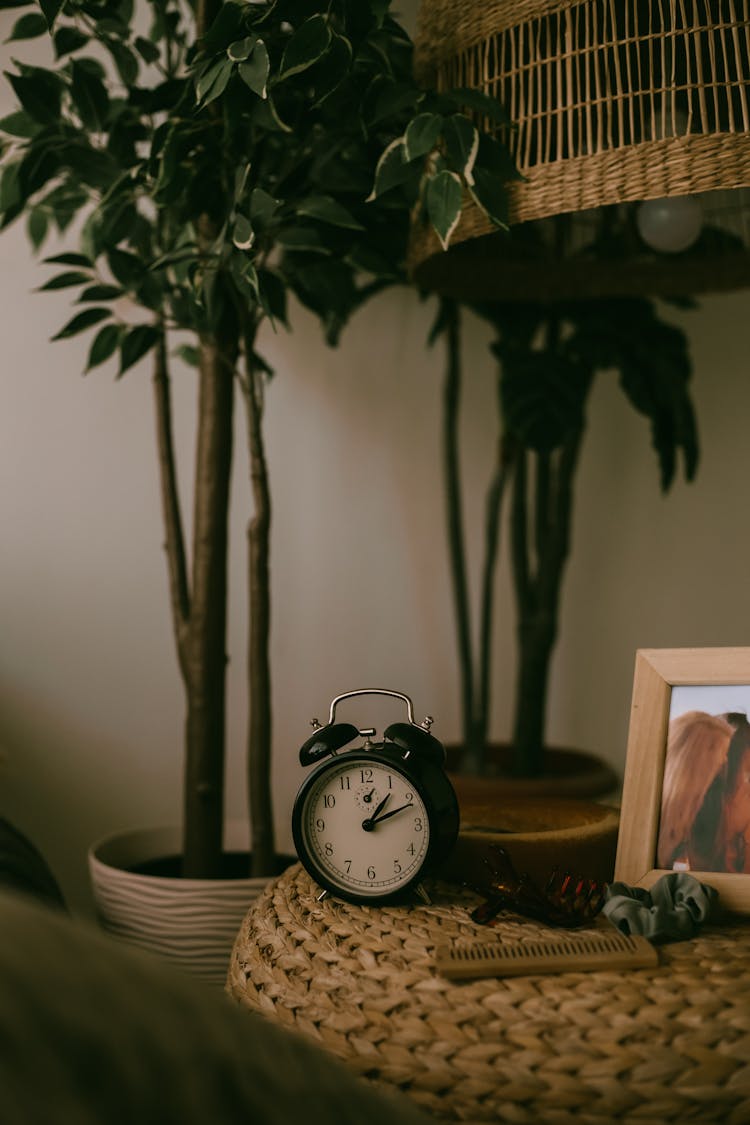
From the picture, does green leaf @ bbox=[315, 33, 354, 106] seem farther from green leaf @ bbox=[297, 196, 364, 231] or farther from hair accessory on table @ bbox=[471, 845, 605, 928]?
hair accessory on table @ bbox=[471, 845, 605, 928]

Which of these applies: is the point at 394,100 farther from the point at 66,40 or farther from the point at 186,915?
the point at 186,915

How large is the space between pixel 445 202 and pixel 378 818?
1.84 ft

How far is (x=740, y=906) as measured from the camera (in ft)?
2.68

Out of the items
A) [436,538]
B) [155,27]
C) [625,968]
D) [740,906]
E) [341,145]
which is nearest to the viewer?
[625,968]

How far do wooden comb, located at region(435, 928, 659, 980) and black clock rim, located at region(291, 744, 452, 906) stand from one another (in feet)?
0.35

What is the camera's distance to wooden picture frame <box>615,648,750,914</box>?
0.86m

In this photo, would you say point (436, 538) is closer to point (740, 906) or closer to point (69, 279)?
point (69, 279)

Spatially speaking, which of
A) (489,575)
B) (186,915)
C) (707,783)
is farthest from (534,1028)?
(489,575)

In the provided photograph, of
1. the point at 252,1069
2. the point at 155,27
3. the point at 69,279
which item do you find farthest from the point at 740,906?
the point at 155,27

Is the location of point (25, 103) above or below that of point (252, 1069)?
above

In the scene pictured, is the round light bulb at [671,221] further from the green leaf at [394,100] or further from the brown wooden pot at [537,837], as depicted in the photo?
the brown wooden pot at [537,837]

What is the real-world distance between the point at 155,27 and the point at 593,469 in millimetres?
971

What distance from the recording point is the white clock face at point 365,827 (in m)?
0.83

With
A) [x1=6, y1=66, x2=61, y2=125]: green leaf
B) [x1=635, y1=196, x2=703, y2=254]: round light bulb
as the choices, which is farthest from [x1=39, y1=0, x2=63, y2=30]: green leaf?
[x1=635, y1=196, x2=703, y2=254]: round light bulb
